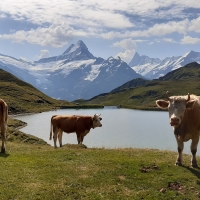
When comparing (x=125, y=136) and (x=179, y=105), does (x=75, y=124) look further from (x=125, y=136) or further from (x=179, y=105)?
(x=125, y=136)

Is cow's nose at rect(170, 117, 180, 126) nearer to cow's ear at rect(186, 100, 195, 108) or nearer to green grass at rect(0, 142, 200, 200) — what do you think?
cow's ear at rect(186, 100, 195, 108)

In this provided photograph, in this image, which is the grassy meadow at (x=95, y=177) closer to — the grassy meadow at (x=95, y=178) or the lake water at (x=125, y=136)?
the grassy meadow at (x=95, y=178)

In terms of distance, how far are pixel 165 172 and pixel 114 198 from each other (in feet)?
12.8

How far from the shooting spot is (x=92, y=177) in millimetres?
13297

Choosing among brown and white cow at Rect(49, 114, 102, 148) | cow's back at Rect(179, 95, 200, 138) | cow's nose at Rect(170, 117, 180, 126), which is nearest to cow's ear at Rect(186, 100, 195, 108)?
cow's back at Rect(179, 95, 200, 138)

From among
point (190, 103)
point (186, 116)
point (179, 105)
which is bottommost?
point (186, 116)

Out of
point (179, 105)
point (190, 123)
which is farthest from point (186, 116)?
point (179, 105)

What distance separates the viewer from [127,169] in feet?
47.1

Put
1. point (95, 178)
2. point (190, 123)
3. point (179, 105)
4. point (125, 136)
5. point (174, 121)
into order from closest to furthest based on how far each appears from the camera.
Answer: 1. point (174, 121)
2. point (95, 178)
3. point (179, 105)
4. point (190, 123)
5. point (125, 136)

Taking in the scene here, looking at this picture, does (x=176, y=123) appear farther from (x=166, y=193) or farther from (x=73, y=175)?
(x=73, y=175)

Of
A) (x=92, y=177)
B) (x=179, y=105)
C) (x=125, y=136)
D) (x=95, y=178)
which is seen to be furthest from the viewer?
(x=125, y=136)

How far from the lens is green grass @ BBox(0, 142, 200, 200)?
11.5 metres

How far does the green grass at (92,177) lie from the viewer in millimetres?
11508

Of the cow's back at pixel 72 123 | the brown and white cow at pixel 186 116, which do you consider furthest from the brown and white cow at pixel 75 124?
the brown and white cow at pixel 186 116
